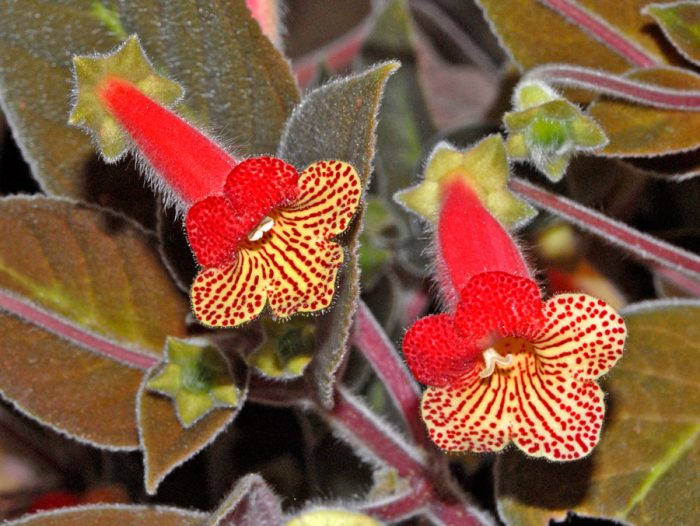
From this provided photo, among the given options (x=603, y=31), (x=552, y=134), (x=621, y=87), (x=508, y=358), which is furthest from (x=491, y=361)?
(x=603, y=31)

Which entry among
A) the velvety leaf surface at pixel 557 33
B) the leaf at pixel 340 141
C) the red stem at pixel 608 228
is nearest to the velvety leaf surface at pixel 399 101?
the velvety leaf surface at pixel 557 33

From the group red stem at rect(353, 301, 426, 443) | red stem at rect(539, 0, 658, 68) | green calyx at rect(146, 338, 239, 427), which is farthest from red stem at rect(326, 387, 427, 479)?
red stem at rect(539, 0, 658, 68)

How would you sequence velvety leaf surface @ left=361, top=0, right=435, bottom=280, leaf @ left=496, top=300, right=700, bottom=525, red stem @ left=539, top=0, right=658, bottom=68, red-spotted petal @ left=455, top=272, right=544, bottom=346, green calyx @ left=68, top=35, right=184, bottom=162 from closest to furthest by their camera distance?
red-spotted petal @ left=455, top=272, right=544, bottom=346, green calyx @ left=68, top=35, right=184, bottom=162, leaf @ left=496, top=300, right=700, bottom=525, red stem @ left=539, top=0, right=658, bottom=68, velvety leaf surface @ left=361, top=0, right=435, bottom=280

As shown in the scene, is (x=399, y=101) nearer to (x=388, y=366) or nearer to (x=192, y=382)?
(x=388, y=366)

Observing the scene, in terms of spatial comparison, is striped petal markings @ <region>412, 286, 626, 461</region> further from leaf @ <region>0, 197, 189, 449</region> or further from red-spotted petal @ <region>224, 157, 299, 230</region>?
leaf @ <region>0, 197, 189, 449</region>

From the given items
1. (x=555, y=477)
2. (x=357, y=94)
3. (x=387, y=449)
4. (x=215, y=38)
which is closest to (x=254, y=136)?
(x=215, y=38)

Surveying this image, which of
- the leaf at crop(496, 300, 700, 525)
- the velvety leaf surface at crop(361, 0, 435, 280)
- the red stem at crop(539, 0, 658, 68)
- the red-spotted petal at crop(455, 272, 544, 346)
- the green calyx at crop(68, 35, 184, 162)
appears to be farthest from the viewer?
the velvety leaf surface at crop(361, 0, 435, 280)

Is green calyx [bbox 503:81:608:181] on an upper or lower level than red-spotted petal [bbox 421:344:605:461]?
upper

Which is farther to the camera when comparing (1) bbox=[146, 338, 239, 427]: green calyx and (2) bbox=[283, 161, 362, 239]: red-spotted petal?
(1) bbox=[146, 338, 239, 427]: green calyx
